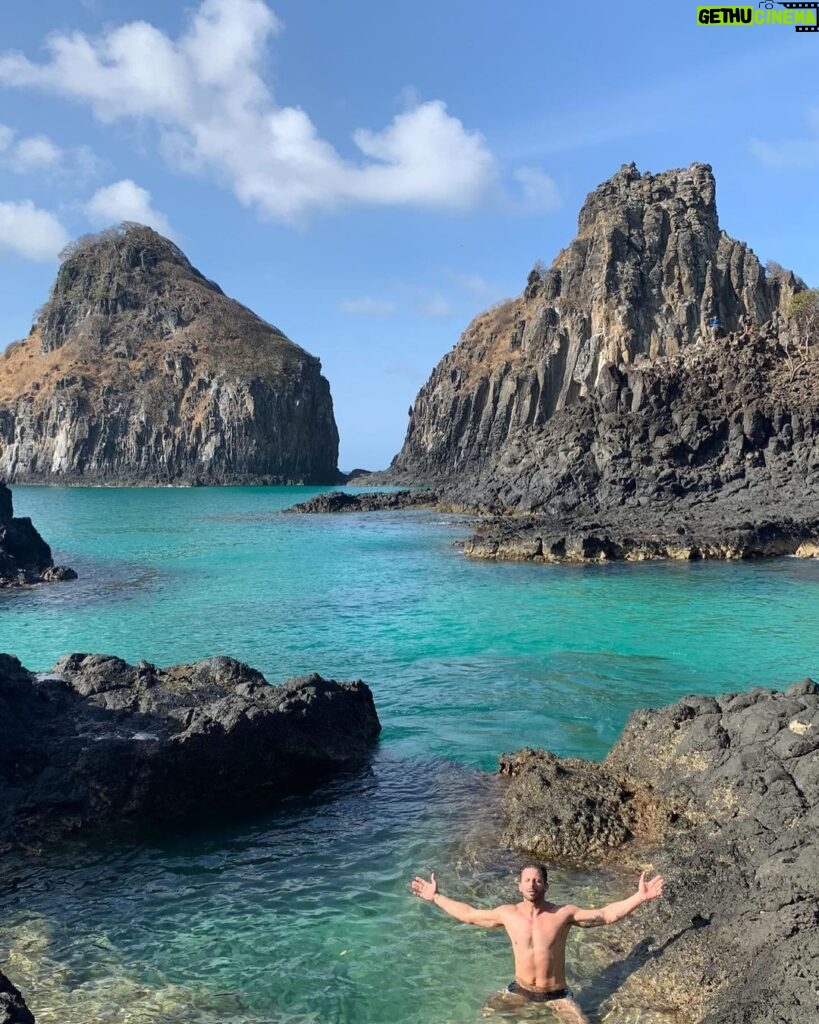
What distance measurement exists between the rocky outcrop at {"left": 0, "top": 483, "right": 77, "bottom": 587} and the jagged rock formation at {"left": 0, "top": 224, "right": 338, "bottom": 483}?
305ft

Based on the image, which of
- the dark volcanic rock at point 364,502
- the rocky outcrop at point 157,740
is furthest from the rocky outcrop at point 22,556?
the dark volcanic rock at point 364,502

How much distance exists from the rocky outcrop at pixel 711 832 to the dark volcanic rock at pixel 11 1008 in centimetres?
465

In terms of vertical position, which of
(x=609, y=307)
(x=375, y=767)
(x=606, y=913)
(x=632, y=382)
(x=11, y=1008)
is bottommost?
(x=375, y=767)

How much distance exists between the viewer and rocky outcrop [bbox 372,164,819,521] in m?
46.5

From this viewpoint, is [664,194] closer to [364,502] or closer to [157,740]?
[364,502]

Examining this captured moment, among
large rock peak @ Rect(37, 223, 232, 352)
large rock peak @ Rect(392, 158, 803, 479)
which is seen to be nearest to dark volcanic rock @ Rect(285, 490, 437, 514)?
large rock peak @ Rect(392, 158, 803, 479)

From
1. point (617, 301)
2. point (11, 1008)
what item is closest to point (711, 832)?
point (11, 1008)

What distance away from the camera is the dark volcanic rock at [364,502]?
7319cm

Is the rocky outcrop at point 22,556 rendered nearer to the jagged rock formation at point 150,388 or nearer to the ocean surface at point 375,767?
the ocean surface at point 375,767

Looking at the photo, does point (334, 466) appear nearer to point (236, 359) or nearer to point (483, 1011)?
point (236, 359)

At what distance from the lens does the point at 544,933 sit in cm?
671

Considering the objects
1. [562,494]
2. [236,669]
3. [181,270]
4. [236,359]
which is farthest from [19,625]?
[181,270]

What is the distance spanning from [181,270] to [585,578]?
141 m

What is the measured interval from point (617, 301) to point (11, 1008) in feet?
322
